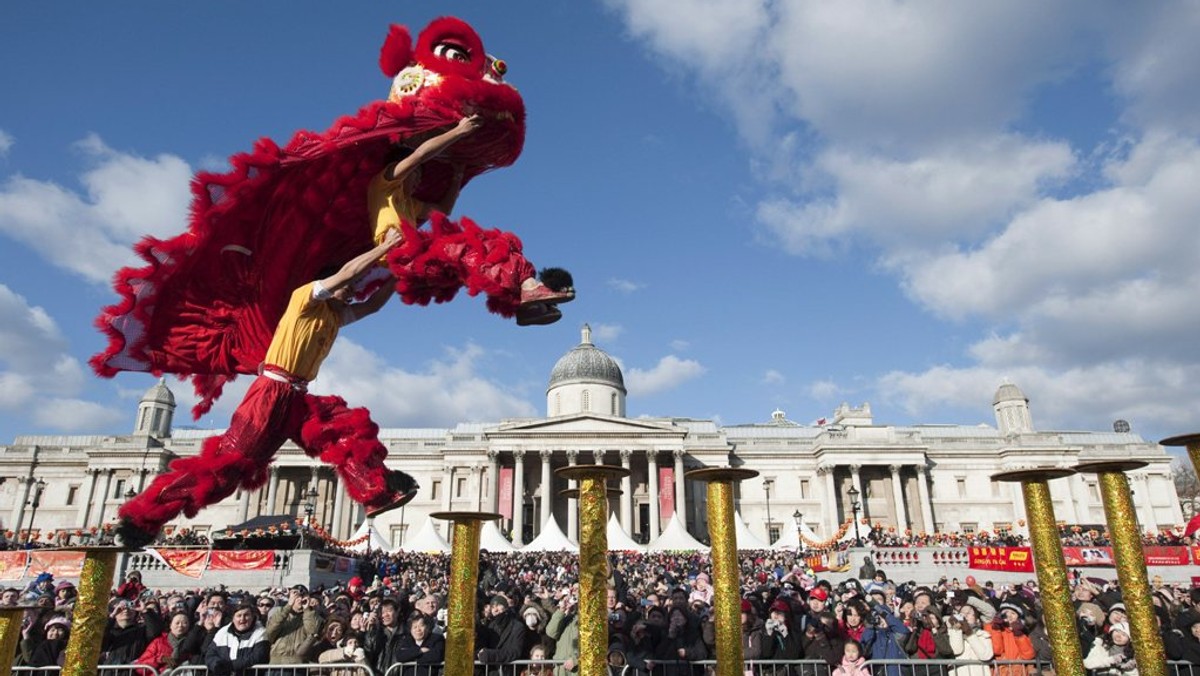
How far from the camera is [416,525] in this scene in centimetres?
5191

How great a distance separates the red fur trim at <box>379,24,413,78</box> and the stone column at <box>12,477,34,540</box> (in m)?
63.5

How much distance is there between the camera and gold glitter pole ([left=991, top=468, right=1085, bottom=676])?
12.6 ft

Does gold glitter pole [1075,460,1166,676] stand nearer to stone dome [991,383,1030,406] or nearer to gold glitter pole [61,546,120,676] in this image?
gold glitter pole [61,546,120,676]

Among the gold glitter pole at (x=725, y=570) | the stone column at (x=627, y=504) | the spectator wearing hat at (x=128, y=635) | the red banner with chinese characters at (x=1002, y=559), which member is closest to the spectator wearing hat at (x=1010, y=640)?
the gold glitter pole at (x=725, y=570)

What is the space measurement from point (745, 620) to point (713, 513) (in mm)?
3979

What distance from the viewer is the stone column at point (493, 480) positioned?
4675cm

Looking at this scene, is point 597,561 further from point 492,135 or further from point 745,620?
point 745,620

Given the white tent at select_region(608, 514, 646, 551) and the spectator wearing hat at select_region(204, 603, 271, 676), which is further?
the white tent at select_region(608, 514, 646, 551)

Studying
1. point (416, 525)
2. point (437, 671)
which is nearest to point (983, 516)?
point (416, 525)

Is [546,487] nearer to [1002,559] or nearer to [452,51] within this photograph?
[1002,559]

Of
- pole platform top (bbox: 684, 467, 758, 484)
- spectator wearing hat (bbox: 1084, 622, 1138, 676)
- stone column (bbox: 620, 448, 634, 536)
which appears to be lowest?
spectator wearing hat (bbox: 1084, 622, 1138, 676)

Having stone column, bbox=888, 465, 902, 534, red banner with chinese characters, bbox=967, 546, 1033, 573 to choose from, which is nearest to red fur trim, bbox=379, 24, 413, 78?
red banner with chinese characters, bbox=967, 546, 1033, 573

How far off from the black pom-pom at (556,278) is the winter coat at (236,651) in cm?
564

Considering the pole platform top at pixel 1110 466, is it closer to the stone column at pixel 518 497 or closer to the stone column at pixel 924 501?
the stone column at pixel 518 497
